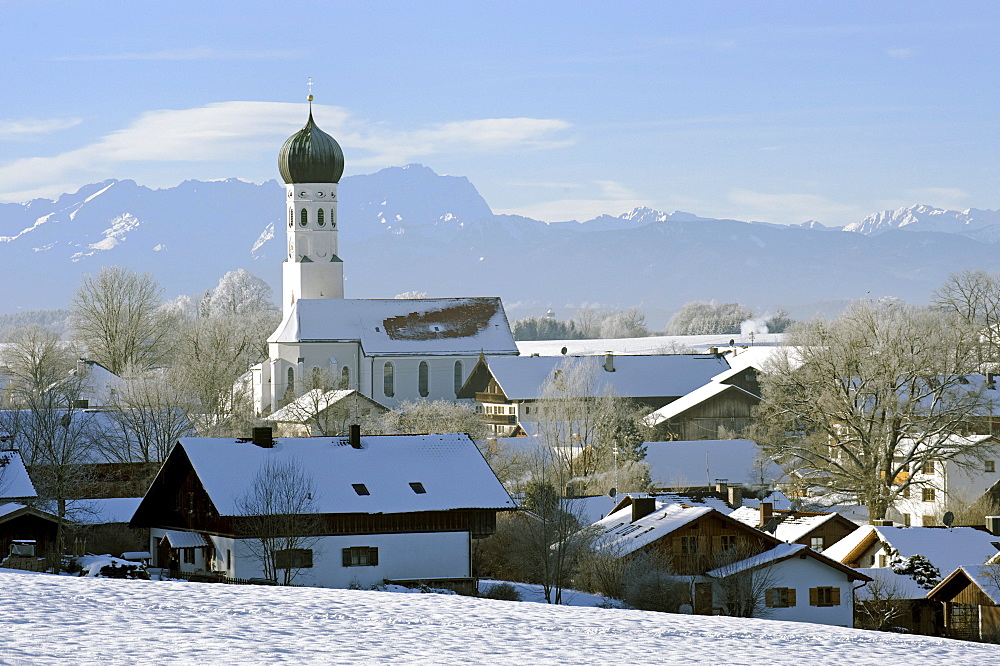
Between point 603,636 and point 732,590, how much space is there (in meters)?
20.8

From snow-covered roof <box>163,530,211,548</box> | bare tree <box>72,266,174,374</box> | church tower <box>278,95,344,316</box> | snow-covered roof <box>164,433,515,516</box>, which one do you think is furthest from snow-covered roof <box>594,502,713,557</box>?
church tower <box>278,95,344,316</box>

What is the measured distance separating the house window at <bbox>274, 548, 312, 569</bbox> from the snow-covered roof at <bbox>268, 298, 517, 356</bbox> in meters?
56.4

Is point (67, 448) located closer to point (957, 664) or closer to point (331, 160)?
point (957, 664)

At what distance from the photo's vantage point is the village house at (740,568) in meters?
39.8

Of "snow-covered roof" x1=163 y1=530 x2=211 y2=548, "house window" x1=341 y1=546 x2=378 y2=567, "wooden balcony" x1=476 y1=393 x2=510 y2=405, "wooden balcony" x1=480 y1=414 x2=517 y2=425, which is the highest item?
"wooden balcony" x1=476 y1=393 x2=510 y2=405

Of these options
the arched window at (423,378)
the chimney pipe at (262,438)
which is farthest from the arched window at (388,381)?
the chimney pipe at (262,438)

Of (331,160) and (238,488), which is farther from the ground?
(331,160)

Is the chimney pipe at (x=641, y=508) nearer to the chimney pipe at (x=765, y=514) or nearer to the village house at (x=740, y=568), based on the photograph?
the village house at (x=740, y=568)

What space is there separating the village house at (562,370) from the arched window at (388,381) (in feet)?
13.9

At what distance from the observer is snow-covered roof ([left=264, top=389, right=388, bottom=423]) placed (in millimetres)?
72750

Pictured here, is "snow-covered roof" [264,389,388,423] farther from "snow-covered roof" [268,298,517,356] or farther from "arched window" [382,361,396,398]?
"snow-covered roof" [268,298,517,356]

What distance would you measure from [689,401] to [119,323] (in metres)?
40.2

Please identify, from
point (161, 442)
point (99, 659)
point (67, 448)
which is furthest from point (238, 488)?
point (99, 659)

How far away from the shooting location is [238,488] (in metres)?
39.3
